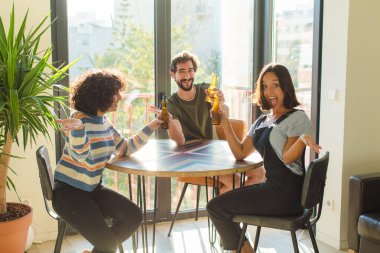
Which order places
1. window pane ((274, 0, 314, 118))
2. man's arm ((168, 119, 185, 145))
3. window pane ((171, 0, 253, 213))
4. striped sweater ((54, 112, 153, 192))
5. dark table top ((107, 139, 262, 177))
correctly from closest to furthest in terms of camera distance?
dark table top ((107, 139, 262, 177)) < striped sweater ((54, 112, 153, 192)) < man's arm ((168, 119, 185, 145)) < window pane ((274, 0, 314, 118)) < window pane ((171, 0, 253, 213))

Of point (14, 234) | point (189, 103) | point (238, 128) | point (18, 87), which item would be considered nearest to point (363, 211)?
point (238, 128)

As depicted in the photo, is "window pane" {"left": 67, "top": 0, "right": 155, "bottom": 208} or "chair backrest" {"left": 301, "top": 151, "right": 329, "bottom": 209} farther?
"window pane" {"left": 67, "top": 0, "right": 155, "bottom": 208}

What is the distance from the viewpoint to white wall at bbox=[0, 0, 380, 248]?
3.23 m

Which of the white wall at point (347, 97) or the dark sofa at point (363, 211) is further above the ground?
the white wall at point (347, 97)

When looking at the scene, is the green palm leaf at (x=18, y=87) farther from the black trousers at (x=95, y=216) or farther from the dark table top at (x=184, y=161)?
the dark table top at (x=184, y=161)

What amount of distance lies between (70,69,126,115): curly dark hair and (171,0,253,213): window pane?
1.36 m

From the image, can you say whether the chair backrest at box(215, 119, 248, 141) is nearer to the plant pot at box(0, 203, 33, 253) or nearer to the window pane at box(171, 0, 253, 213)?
the window pane at box(171, 0, 253, 213)

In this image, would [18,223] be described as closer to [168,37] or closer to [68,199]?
[68,199]

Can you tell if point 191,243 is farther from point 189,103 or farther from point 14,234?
point 14,234

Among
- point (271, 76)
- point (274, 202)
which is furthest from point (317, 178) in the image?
point (271, 76)

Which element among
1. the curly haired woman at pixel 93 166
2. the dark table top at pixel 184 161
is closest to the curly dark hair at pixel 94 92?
the curly haired woman at pixel 93 166

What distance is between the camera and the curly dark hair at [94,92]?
249 cm

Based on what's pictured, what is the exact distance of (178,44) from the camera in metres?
3.88

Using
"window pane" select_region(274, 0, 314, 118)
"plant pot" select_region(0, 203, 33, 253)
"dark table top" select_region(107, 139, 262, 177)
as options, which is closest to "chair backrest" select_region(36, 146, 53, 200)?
"dark table top" select_region(107, 139, 262, 177)
